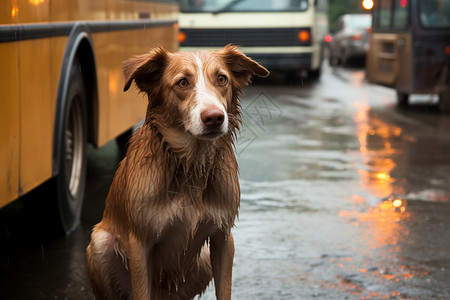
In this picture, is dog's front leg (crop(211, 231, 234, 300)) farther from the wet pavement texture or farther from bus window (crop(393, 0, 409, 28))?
bus window (crop(393, 0, 409, 28))

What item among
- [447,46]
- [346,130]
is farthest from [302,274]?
[447,46]

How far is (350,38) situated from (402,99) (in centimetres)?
1337

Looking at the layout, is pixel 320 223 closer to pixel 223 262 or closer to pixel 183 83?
pixel 223 262

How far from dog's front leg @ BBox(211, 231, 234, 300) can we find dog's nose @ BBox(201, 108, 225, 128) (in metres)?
0.61

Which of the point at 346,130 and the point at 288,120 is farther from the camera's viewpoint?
the point at 288,120

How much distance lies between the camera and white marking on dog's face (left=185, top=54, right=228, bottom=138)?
3.43 m

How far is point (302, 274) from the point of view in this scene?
5.52m

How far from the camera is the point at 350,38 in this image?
30.0 meters

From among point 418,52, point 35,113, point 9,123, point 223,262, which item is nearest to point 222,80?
point 223,262

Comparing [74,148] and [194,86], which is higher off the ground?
[194,86]

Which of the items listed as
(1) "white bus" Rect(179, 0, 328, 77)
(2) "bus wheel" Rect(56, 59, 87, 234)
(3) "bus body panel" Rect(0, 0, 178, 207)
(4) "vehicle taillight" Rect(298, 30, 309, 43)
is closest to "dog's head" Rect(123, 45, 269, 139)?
(3) "bus body panel" Rect(0, 0, 178, 207)

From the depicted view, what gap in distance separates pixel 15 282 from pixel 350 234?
2664 mm

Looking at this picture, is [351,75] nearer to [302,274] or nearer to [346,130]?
[346,130]

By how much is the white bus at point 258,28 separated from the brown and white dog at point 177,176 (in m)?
16.6
